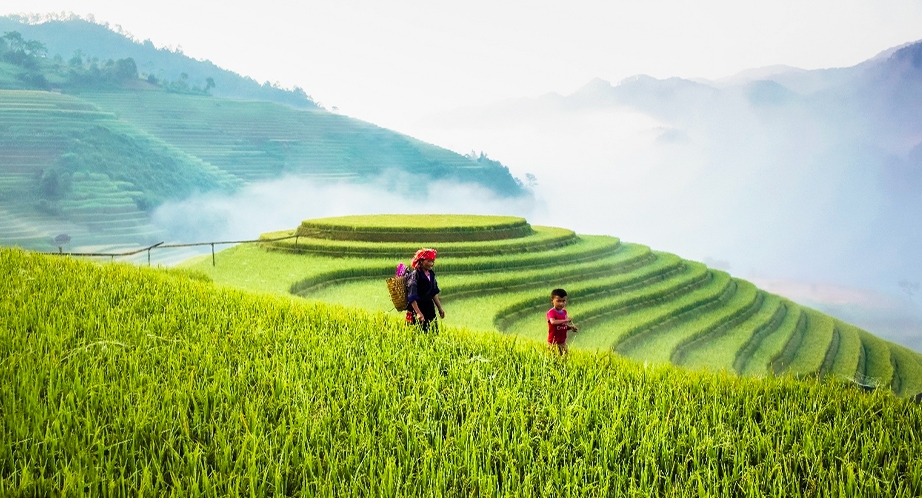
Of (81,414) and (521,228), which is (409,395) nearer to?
(81,414)

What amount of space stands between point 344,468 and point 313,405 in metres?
0.80

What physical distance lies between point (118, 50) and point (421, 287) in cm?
14055

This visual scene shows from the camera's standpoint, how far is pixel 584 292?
15.8m

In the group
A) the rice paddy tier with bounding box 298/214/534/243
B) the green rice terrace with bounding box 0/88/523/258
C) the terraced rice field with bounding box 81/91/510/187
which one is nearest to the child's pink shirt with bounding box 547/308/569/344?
the rice paddy tier with bounding box 298/214/534/243

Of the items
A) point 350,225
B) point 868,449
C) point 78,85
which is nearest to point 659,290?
point 350,225

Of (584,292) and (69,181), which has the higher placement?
(69,181)

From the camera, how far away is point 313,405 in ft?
11.3

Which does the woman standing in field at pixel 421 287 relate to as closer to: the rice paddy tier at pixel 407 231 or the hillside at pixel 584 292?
the hillside at pixel 584 292

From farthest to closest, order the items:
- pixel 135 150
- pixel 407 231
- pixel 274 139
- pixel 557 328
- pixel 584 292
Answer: pixel 274 139
pixel 135 150
pixel 407 231
pixel 584 292
pixel 557 328

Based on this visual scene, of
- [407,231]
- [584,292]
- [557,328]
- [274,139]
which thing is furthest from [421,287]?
[274,139]

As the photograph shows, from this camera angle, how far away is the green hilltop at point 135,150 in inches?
1716

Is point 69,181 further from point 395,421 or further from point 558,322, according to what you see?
point 395,421

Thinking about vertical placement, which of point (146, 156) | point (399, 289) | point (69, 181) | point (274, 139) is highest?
point (274, 139)

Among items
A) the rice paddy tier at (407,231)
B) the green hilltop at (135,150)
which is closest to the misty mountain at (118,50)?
the green hilltop at (135,150)
